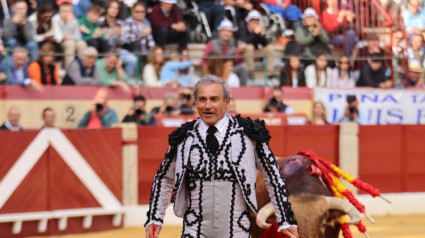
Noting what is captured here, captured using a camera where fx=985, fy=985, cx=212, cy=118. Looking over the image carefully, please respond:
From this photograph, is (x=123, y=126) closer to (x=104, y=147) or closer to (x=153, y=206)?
(x=104, y=147)

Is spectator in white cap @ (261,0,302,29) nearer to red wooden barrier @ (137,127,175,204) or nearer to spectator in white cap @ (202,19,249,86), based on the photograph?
spectator in white cap @ (202,19,249,86)

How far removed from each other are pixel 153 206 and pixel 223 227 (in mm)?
327

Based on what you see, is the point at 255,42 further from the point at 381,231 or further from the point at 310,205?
the point at 310,205

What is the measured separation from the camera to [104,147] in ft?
30.3

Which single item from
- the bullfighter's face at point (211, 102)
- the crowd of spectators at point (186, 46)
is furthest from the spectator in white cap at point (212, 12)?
the bullfighter's face at point (211, 102)

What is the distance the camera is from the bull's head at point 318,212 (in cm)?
549

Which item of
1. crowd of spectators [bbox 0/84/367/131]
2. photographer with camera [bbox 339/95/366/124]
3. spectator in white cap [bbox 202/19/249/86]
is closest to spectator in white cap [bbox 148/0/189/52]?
spectator in white cap [bbox 202/19/249/86]

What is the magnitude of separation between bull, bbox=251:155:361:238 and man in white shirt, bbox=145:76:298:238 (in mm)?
956

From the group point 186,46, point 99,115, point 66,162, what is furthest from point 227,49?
point 66,162

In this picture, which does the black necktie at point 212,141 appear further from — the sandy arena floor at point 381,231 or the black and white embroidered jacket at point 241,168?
the sandy arena floor at point 381,231

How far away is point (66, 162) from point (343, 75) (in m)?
4.50

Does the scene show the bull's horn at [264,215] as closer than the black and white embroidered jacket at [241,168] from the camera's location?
No

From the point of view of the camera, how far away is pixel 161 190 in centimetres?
429

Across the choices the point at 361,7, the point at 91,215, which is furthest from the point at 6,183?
the point at 361,7
